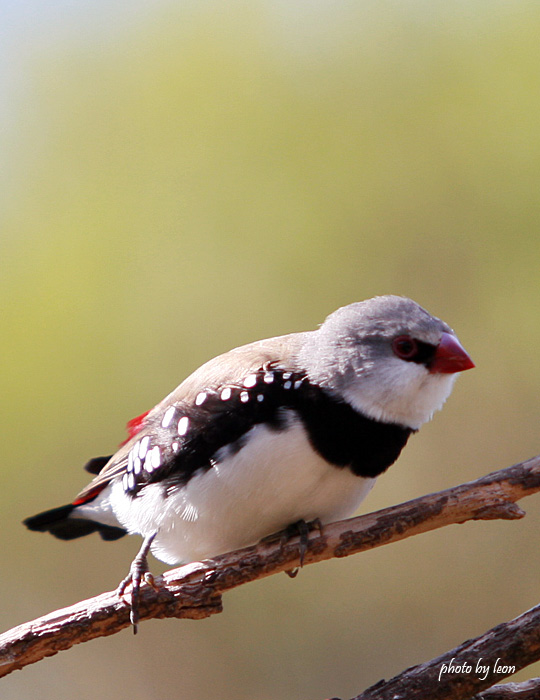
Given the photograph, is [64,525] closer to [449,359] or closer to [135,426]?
[135,426]

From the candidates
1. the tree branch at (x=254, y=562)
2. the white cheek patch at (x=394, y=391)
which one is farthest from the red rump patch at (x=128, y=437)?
the white cheek patch at (x=394, y=391)

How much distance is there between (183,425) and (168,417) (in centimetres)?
15

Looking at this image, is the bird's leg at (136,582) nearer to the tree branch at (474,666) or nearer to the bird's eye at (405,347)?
the tree branch at (474,666)

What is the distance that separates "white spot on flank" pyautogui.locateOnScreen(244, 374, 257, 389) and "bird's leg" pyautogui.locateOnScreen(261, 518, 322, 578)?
0.59m

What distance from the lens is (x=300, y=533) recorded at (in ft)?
9.79

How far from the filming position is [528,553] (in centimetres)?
561

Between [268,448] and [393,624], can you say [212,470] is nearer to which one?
[268,448]

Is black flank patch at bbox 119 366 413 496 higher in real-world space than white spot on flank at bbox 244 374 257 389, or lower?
lower

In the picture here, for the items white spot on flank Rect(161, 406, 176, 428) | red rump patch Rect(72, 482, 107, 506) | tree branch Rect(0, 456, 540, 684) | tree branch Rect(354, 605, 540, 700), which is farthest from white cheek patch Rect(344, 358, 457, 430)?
red rump patch Rect(72, 482, 107, 506)

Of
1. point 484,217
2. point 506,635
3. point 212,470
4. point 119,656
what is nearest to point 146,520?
point 212,470

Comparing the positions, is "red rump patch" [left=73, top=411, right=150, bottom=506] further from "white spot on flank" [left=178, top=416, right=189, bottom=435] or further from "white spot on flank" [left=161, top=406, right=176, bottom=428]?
"white spot on flank" [left=178, top=416, right=189, bottom=435]

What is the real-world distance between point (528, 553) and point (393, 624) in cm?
114

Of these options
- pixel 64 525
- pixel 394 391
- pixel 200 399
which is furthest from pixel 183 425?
pixel 64 525

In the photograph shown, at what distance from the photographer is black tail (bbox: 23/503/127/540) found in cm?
392
